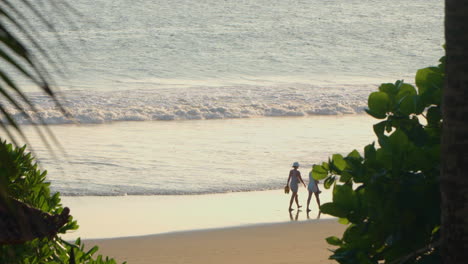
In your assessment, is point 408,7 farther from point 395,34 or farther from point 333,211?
point 333,211

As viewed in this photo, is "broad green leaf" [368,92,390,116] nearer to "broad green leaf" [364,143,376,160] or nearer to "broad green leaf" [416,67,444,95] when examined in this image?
"broad green leaf" [416,67,444,95]

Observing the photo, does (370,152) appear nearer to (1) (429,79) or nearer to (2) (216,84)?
(1) (429,79)

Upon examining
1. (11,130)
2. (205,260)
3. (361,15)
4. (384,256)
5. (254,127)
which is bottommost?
(205,260)

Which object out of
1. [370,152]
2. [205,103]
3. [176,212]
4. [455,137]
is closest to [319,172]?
[370,152]

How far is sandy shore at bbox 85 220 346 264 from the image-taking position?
11500 mm

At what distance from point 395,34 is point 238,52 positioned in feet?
44.6

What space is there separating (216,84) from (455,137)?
121 feet

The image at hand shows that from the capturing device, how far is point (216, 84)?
4003 centimetres

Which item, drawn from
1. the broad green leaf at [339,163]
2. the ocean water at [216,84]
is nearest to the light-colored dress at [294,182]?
the ocean water at [216,84]

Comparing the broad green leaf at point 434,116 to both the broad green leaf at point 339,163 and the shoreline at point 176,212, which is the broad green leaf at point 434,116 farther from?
the shoreline at point 176,212

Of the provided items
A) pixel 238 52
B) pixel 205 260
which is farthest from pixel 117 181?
pixel 238 52

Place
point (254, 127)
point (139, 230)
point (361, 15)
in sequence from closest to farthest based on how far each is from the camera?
point (139, 230), point (254, 127), point (361, 15)

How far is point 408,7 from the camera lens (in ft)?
214

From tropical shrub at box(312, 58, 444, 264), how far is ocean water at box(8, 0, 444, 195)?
150 centimetres
